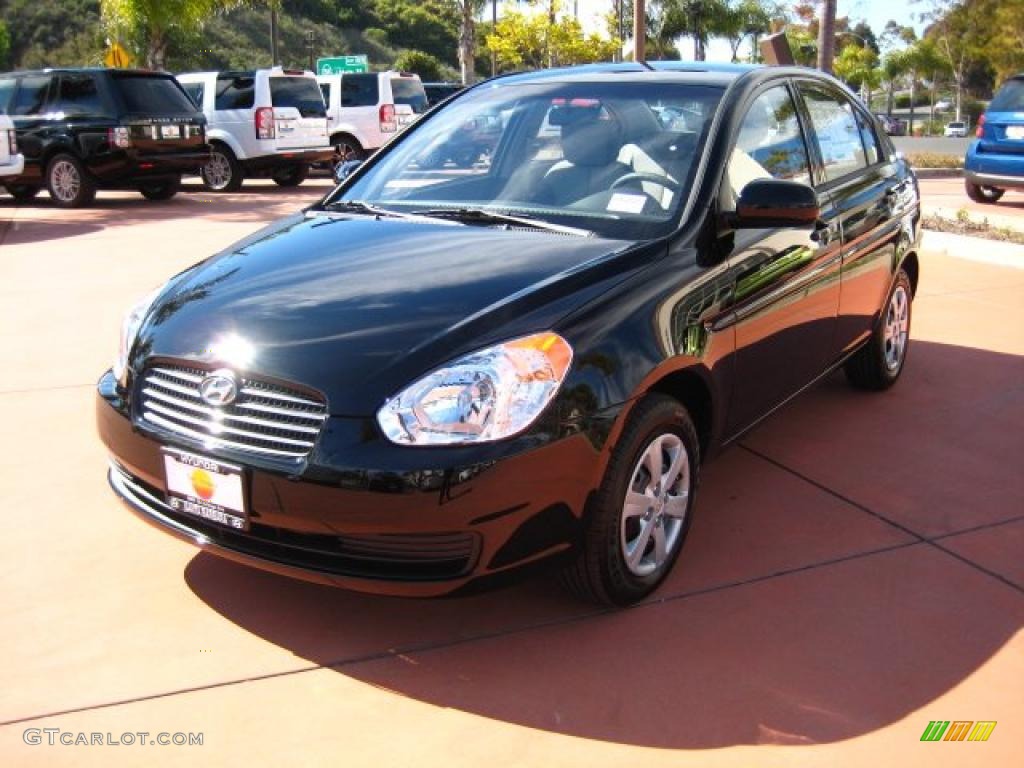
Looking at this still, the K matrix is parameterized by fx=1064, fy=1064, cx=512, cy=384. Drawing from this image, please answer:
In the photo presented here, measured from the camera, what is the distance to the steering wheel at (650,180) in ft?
12.5

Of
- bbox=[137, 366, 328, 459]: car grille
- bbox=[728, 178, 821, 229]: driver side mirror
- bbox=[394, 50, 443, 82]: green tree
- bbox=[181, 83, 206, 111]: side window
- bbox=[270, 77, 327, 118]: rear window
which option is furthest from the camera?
bbox=[394, 50, 443, 82]: green tree

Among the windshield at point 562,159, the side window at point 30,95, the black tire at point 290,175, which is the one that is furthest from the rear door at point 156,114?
the windshield at point 562,159

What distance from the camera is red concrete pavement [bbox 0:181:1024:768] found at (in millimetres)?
2754

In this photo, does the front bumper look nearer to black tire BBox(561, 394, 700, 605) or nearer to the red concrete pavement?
black tire BBox(561, 394, 700, 605)

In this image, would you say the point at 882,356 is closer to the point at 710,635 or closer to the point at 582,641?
the point at 710,635

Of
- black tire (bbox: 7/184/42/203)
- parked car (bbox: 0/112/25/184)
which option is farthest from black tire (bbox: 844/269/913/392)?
black tire (bbox: 7/184/42/203)

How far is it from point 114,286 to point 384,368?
6485 millimetres

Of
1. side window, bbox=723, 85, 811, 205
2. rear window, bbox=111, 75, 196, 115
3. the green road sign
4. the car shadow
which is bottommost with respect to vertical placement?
the car shadow

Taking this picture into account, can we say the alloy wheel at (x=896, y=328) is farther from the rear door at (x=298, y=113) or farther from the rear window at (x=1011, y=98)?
the rear door at (x=298, y=113)

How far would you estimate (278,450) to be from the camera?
287 centimetres

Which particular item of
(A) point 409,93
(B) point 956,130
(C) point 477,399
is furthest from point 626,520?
(B) point 956,130

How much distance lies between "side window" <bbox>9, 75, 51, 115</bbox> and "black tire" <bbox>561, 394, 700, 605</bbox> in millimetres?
13209

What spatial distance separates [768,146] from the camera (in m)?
4.26

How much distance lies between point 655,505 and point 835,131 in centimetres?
252
